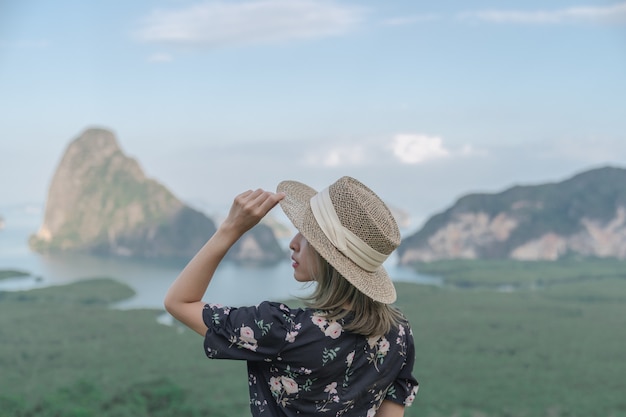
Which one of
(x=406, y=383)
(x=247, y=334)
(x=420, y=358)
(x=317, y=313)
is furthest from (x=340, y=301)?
(x=420, y=358)

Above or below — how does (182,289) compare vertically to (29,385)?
above

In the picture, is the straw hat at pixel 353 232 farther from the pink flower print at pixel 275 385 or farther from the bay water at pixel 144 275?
the bay water at pixel 144 275

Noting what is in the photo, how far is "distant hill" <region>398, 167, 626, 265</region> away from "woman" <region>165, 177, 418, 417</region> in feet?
87.8

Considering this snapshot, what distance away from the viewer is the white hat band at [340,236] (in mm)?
1173

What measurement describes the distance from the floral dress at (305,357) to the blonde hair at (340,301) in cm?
1

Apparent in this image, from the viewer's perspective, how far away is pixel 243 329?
114cm

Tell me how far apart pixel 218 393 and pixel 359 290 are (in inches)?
365

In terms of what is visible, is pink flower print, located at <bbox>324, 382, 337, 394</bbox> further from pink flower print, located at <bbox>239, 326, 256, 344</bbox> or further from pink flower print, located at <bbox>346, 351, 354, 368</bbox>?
pink flower print, located at <bbox>239, 326, 256, 344</bbox>

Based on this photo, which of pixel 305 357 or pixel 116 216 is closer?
pixel 305 357

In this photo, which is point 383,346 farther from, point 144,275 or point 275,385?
point 144,275

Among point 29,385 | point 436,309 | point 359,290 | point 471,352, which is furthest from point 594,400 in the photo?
point 359,290

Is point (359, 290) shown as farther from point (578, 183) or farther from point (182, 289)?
point (578, 183)

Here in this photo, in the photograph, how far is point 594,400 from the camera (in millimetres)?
10008

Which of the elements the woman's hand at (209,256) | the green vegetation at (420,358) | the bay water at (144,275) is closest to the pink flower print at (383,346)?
the woman's hand at (209,256)
